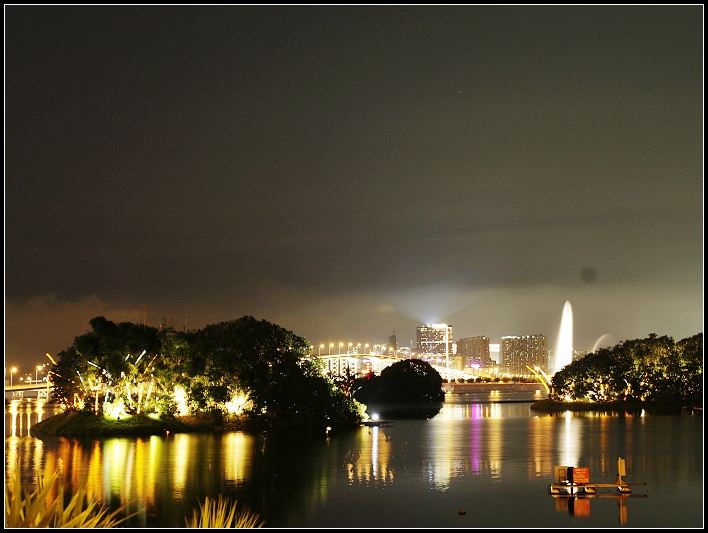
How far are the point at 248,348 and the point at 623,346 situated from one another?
37691 millimetres

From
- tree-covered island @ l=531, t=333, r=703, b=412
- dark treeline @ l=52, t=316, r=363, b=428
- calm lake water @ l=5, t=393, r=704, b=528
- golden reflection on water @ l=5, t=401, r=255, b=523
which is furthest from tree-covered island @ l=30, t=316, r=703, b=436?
tree-covered island @ l=531, t=333, r=703, b=412

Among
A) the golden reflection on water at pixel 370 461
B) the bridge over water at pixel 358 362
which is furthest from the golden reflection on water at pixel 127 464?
the bridge over water at pixel 358 362

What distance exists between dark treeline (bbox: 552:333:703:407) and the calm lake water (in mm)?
18624

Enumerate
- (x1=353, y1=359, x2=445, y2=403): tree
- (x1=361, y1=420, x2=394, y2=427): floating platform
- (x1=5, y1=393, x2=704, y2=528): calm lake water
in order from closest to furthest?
(x1=5, y1=393, x2=704, y2=528): calm lake water, (x1=361, y1=420, x2=394, y2=427): floating platform, (x1=353, y1=359, x2=445, y2=403): tree

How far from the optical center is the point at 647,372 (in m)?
71.8

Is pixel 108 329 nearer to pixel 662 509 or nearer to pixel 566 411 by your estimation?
pixel 662 509

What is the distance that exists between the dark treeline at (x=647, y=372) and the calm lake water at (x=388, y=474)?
18.6 metres

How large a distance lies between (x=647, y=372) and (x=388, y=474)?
152 ft

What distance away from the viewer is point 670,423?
57031mm

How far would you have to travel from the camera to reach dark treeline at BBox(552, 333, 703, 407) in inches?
2793

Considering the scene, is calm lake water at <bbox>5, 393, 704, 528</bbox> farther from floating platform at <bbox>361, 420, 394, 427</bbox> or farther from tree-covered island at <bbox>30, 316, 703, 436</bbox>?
floating platform at <bbox>361, 420, 394, 427</bbox>

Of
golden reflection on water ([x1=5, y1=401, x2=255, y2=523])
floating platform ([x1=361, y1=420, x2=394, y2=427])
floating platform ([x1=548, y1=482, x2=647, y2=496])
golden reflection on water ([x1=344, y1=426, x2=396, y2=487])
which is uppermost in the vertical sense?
floating platform ([x1=548, y1=482, x2=647, y2=496])

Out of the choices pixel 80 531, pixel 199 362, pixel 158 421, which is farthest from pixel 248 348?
pixel 80 531

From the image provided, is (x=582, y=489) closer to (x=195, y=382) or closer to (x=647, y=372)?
(x=195, y=382)
